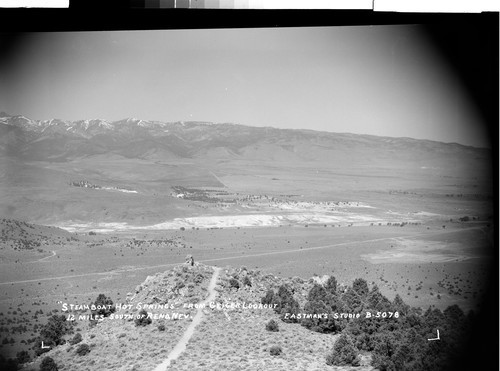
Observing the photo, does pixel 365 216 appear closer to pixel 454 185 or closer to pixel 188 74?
pixel 454 185

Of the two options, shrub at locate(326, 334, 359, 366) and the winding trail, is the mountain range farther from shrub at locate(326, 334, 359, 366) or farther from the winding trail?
shrub at locate(326, 334, 359, 366)

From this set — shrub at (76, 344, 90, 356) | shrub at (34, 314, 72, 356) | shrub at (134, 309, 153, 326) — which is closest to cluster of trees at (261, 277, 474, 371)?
shrub at (134, 309, 153, 326)

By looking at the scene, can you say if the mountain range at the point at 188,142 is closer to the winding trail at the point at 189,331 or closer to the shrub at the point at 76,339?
the winding trail at the point at 189,331

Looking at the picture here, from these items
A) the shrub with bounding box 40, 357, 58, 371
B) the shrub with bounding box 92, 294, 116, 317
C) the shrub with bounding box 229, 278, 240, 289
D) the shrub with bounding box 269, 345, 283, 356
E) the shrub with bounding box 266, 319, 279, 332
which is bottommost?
the shrub with bounding box 40, 357, 58, 371

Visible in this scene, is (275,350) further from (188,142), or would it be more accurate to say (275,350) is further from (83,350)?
(188,142)

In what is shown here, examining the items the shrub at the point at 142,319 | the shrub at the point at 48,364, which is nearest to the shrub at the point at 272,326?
the shrub at the point at 142,319

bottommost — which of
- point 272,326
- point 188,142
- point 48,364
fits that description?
point 48,364

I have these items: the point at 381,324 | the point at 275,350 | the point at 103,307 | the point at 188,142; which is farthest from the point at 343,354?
the point at 188,142
